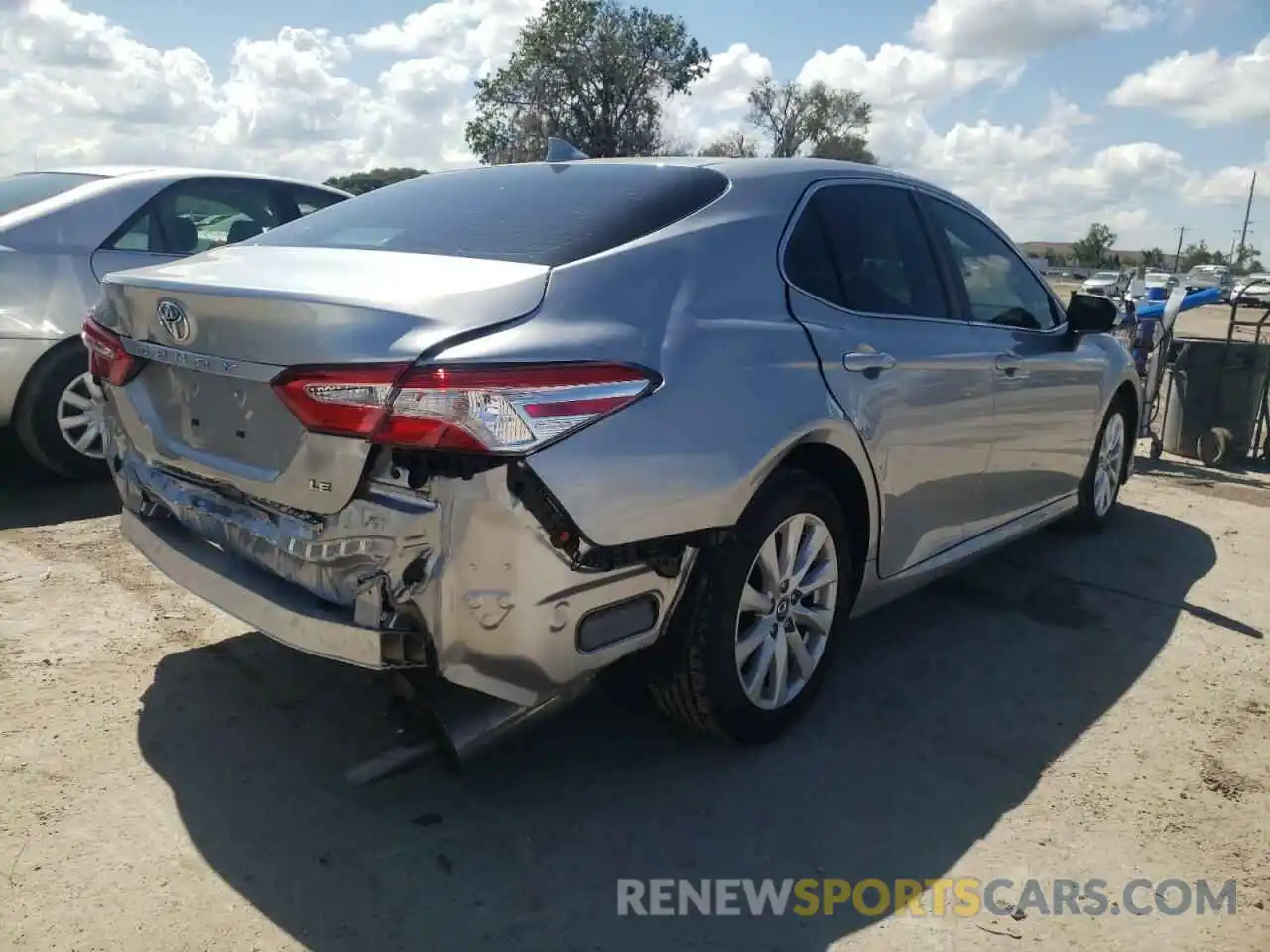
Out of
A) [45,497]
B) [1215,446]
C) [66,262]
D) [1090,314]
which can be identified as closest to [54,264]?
[66,262]

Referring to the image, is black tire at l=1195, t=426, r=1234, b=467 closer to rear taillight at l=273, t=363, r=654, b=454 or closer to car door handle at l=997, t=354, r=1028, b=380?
car door handle at l=997, t=354, r=1028, b=380

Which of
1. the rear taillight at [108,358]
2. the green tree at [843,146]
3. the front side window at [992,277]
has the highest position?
the green tree at [843,146]

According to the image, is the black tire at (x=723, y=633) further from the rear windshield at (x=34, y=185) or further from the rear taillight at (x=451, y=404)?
the rear windshield at (x=34, y=185)

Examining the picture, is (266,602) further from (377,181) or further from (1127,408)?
(377,181)

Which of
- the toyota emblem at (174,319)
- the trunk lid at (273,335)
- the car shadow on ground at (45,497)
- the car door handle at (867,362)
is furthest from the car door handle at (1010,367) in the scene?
the car shadow on ground at (45,497)

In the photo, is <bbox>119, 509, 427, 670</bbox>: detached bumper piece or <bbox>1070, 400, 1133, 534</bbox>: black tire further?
<bbox>1070, 400, 1133, 534</bbox>: black tire

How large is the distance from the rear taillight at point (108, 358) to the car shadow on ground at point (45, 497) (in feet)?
6.89

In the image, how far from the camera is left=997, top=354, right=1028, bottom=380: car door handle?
401 cm

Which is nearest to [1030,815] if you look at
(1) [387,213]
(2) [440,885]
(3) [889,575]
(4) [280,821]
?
(3) [889,575]

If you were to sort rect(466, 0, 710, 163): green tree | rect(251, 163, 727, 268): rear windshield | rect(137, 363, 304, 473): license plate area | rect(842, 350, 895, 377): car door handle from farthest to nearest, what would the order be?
rect(466, 0, 710, 163): green tree → rect(842, 350, 895, 377): car door handle → rect(251, 163, 727, 268): rear windshield → rect(137, 363, 304, 473): license plate area

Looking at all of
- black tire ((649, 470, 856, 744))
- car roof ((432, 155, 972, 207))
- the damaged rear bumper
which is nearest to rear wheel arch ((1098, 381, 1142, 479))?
car roof ((432, 155, 972, 207))

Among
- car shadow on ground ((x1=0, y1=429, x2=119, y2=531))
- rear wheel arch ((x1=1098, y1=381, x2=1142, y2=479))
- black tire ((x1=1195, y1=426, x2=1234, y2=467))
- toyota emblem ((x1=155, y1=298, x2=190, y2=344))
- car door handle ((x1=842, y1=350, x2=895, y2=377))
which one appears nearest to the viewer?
toyota emblem ((x1=155, y1=298, x2=190, y2=344))

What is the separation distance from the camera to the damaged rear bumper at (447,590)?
226 cm

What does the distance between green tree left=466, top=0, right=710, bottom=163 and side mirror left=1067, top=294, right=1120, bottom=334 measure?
43439 millimetres
